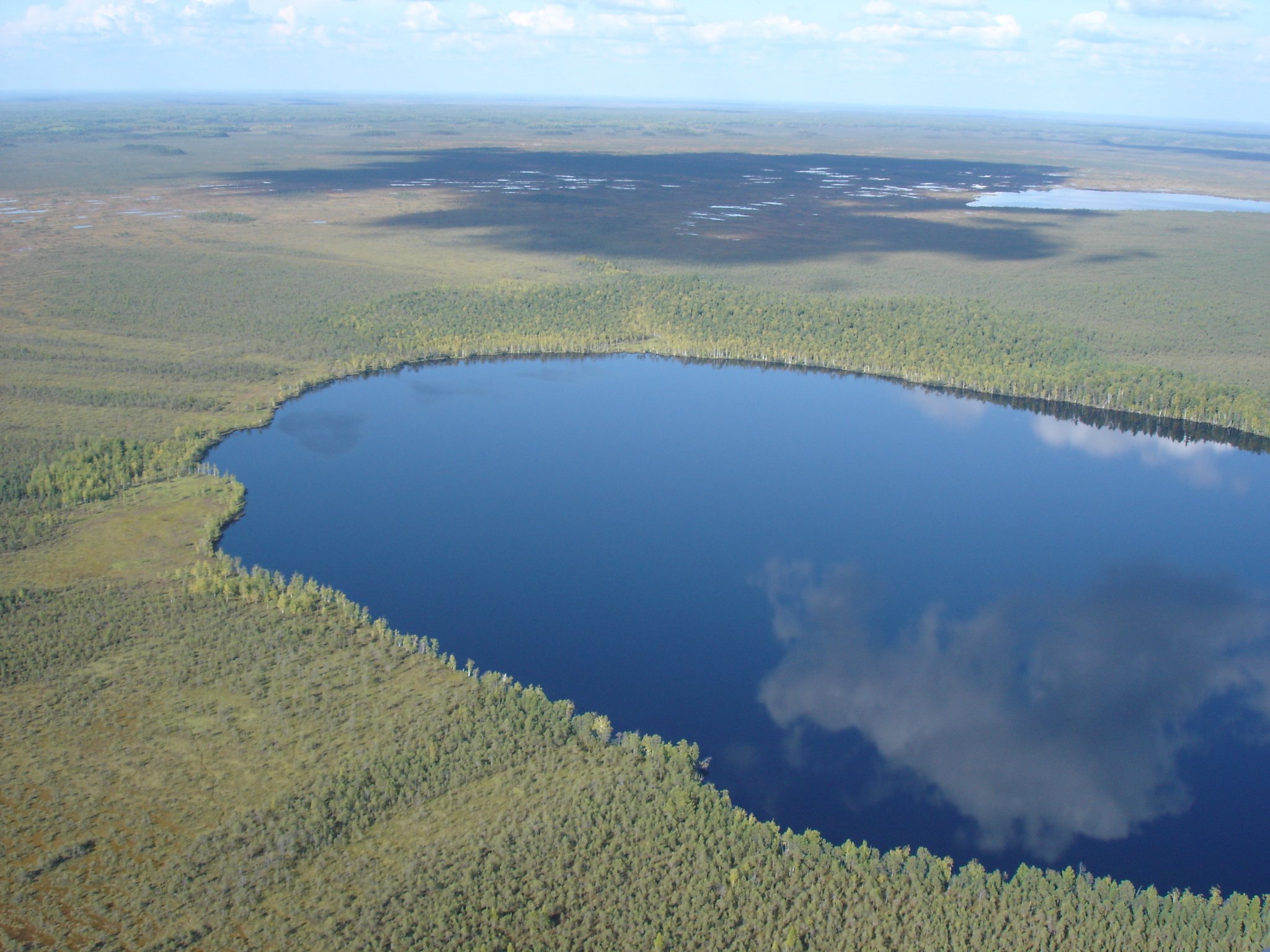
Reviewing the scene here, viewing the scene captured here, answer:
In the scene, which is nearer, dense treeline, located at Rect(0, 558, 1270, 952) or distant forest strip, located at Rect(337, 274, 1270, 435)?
dense treeline, located at Rect(0, 558, 1270, 952)

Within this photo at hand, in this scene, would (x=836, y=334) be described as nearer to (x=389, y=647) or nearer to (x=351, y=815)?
(x=389, y=647)

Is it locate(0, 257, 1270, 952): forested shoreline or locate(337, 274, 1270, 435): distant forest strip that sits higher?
locate(337, 274, 1270, 435): distant forest strip

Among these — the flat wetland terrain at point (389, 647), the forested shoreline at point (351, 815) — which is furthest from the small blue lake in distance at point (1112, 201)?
the forested shoreline at point (351, 815)

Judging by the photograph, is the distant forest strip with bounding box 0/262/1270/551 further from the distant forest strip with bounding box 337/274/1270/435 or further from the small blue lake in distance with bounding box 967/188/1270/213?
the small blue lake in distance with bounding box 967/188/1270/213

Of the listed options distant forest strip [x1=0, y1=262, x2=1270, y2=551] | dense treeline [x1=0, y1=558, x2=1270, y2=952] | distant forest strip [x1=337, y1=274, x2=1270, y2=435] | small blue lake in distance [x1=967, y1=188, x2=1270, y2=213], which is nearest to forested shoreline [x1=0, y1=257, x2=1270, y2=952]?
dense treeline [x1=0, y1=558, x2=1270, y2=952]

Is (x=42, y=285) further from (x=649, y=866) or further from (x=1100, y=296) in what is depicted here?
(x=1100, y=296)

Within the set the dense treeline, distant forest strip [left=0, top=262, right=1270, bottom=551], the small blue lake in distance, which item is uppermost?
the small blue lake in distance

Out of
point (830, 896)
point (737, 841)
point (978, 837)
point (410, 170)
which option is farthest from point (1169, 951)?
point (410, 170)
